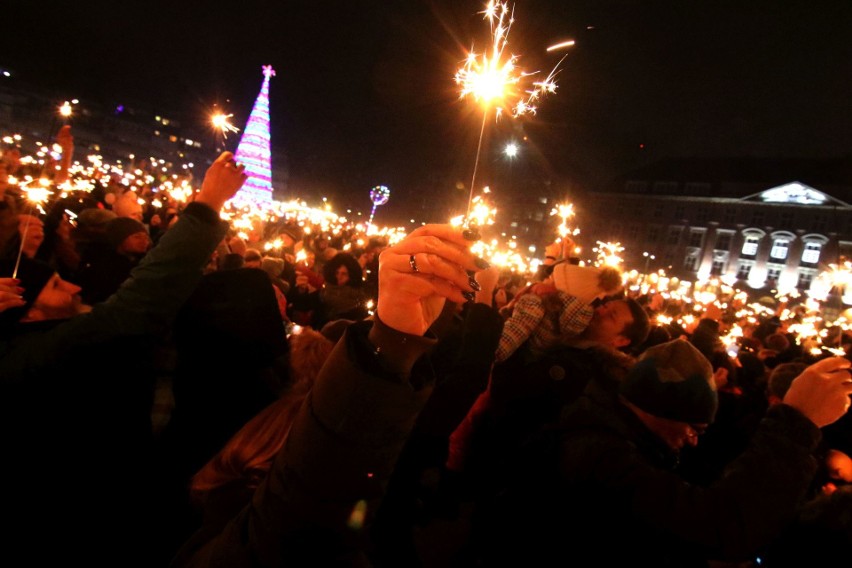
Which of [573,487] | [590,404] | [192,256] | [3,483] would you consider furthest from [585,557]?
[3,483]

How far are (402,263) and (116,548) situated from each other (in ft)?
6.84

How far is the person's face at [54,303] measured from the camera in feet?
7.42

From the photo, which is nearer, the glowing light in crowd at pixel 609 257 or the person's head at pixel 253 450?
the person's head at pixel 253 450

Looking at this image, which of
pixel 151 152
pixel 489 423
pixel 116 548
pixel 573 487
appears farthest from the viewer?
pixel 151 152

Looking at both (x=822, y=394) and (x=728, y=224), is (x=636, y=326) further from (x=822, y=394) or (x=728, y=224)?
(x=728, y=224)

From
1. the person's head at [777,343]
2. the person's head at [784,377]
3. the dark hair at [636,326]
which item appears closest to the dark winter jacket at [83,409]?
the dark hair at [636,326]

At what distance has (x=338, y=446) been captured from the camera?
1027 millimetres

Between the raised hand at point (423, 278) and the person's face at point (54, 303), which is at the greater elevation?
the raised hand at point (423, 278)

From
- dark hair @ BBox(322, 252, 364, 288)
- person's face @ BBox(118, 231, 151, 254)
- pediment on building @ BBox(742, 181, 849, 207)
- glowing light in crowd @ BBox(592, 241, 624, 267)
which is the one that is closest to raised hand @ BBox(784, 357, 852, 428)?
dark hair @ BBox(322, 252, 364, 288)

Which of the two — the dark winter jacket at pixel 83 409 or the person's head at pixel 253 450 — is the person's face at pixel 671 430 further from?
the dark winter jacket at pixel 83 409

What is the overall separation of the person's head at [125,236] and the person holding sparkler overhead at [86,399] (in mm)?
2530

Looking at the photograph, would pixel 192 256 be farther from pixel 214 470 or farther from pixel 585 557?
pixel 585 557

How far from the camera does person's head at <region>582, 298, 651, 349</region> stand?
11.3 ft

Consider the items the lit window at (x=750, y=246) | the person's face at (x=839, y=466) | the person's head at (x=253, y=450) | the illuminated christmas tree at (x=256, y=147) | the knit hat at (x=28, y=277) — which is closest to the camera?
the person's head at (x=253, y=450)
